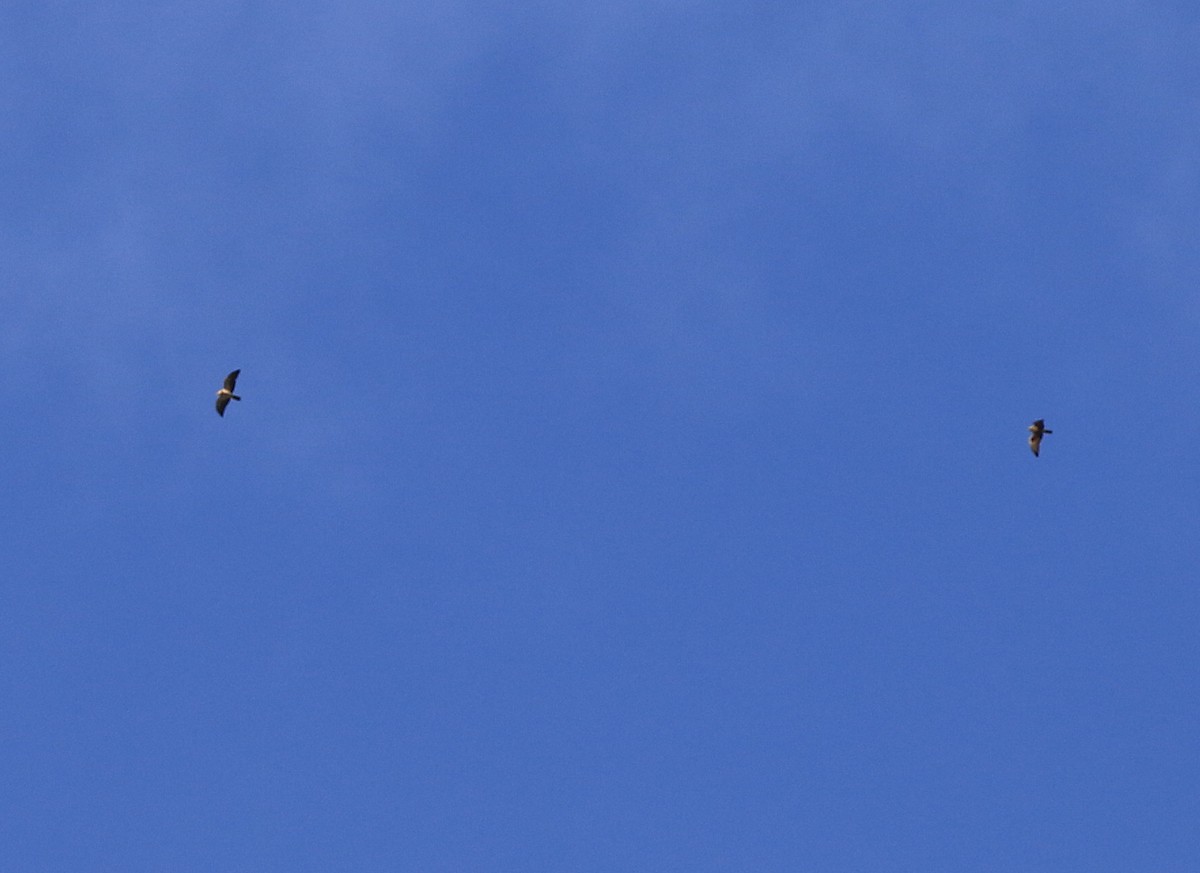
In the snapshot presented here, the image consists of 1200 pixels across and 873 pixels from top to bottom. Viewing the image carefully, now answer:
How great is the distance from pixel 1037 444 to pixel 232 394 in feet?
171

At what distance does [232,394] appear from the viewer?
7210 inches

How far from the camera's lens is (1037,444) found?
190750 millimetres

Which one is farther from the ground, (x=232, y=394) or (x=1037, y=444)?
(x=1037, y=444)
